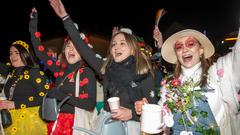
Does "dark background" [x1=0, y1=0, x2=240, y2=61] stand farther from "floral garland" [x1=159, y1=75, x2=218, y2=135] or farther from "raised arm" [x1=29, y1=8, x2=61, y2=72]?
"floral garland" [x1=159, y1=75, x2=218, y2=135]

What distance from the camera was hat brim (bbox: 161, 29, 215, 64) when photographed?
9.72 ft

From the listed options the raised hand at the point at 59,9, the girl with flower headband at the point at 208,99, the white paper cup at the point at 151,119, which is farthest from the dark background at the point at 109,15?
the white paper cup at the point at 151,119

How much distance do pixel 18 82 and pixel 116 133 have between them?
1968mm

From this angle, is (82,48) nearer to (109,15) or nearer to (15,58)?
(15,58)

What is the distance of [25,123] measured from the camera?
3.86m

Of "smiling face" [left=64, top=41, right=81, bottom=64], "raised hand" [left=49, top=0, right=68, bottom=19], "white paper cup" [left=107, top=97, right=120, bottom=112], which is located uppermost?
"raised hand" [left=49, top=0, right=68, bottom=19]

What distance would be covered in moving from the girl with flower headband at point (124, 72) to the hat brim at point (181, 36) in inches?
10.4

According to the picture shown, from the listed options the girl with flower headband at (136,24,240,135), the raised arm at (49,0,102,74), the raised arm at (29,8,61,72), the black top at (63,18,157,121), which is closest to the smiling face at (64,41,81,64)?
the raised arm at (49,0,102,74)

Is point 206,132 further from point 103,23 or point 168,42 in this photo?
point 103,23

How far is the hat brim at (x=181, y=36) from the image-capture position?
2963mm

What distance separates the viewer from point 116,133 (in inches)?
104

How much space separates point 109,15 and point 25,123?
14.3m

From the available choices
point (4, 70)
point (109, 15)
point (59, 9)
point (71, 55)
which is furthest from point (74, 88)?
point (109, 15)

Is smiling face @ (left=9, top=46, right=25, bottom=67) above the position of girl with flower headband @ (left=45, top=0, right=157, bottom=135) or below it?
above
